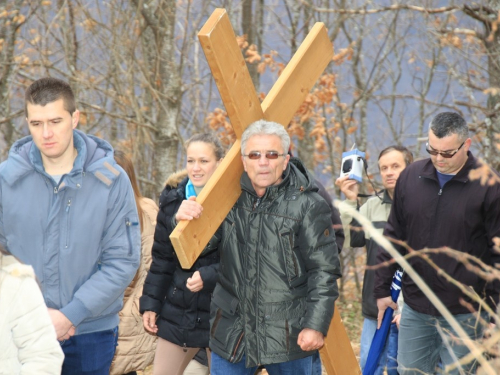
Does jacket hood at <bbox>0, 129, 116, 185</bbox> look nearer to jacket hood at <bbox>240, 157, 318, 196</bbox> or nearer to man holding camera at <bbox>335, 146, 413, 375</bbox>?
jacket hood at <bbox>240, 157, 318, 196</bbox>

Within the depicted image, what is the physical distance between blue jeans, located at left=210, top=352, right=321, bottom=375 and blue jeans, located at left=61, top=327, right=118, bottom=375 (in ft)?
2.00

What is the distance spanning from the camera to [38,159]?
3816 mm

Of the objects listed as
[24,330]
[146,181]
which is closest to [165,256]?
[24,330]

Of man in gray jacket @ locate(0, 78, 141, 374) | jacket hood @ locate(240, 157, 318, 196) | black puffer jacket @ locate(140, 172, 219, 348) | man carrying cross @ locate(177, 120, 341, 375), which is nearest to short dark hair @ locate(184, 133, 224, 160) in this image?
black puffer jacket @ locate(140, 172, 219, 348)

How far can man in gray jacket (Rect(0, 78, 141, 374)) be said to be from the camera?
3.71m

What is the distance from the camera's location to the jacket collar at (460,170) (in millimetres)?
4914

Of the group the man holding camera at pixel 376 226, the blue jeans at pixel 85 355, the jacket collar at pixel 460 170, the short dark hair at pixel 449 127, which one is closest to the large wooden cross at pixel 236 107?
the blue jeans at pixel 85 355

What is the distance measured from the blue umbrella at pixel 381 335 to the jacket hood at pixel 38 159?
237 centimetres

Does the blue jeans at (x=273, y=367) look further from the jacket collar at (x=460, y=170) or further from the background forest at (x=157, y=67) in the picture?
the background forest at (x=157, y=67)

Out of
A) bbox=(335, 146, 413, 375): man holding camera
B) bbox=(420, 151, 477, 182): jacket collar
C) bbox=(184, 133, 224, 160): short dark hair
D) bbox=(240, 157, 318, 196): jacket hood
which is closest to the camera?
bbox=(240, 157, 318, 196): jacket hood

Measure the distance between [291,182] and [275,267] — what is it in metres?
0.48

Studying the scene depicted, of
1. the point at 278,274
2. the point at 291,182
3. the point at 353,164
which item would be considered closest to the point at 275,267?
the point at 278,274

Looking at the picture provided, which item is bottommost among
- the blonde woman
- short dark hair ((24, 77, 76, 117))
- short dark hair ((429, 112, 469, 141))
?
the blonde woman

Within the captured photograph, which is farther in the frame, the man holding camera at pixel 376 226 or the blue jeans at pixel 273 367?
the man holding camera at pixel 376 226
